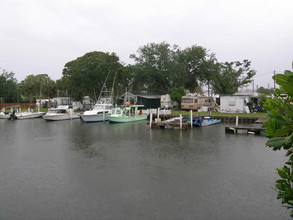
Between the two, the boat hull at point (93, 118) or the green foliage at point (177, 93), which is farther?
the green foliage at point (177, 93)

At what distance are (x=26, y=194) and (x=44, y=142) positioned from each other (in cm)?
1181

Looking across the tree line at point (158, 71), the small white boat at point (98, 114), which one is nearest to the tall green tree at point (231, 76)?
the tree line at point (158, 71)

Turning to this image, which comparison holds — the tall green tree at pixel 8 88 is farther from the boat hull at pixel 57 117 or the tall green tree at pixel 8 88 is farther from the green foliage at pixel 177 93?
the green foliage at pixel 177 93

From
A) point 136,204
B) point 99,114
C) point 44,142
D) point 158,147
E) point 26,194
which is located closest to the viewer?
point 136,204

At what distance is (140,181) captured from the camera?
10.7m

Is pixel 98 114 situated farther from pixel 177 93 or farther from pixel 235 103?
pixel 235 103

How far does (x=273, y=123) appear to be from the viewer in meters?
→ 3.21

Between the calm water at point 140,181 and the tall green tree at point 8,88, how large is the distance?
45558mm

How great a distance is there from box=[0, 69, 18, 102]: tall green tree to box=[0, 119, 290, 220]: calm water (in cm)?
4556

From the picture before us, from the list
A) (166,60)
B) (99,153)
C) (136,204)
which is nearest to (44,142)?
(99,153)

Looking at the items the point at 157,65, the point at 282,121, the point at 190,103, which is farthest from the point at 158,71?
the point at 282,121

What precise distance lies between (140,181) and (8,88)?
58.3 m

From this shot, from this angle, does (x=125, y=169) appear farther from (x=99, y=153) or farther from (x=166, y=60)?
(x=166, y=60)

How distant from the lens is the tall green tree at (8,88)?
57531 millimetres
